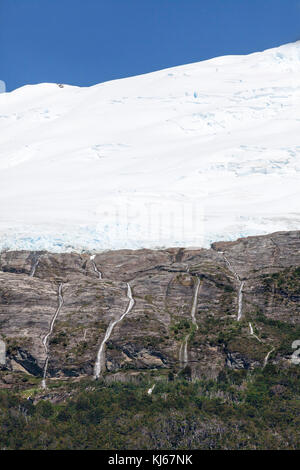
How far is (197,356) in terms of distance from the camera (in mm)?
93438

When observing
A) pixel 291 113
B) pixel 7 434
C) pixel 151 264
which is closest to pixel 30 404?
pixel 7 434

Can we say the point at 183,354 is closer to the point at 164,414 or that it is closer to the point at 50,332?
the point at 164,414

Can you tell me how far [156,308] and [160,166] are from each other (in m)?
64.3

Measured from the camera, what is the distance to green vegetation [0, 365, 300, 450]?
7450 centimetres

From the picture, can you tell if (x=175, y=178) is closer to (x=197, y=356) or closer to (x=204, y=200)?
(x=204, y=200)

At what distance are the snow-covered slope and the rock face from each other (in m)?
6.91

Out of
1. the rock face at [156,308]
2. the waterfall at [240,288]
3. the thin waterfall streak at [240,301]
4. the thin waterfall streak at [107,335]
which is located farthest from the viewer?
the waterfall at [240,288]

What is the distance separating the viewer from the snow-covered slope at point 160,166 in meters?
131

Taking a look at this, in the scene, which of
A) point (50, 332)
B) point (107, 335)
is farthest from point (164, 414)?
point (50, 332)

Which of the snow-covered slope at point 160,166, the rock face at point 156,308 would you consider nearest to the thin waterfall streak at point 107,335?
the rock face at point 156,308

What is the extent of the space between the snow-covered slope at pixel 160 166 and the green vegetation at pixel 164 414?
42395mm

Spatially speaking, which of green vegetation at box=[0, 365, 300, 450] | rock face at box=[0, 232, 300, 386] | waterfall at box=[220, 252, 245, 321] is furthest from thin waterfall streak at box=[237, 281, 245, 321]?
green vegetation at box=[0, 365, 300, 450]

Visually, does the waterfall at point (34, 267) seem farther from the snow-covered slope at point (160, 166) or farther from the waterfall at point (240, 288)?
the waterfall at point (240, 288)
